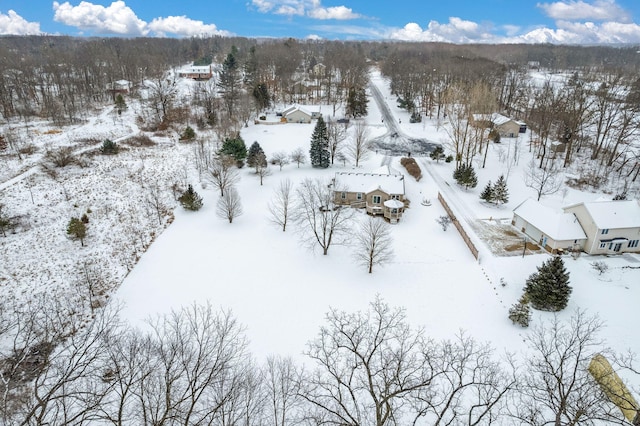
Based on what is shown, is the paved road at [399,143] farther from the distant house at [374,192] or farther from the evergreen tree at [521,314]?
the evergreen tree at [521,314]

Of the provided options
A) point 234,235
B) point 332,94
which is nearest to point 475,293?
point 234,235

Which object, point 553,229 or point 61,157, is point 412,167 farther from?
point 61,157

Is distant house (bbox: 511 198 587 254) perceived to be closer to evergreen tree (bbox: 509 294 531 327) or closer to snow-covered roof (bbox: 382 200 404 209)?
evergreen tree (bbox: 509 294 531 327)

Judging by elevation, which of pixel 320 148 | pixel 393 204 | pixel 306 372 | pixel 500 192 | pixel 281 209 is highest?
pixel 320 148

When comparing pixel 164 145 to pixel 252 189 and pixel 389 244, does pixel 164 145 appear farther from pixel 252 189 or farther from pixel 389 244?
pixel 389 244

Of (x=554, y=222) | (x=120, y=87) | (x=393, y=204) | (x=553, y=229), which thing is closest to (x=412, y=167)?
(x=393, y=204)
